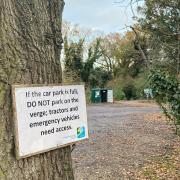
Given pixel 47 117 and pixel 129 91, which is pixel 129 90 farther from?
pixel 47 117

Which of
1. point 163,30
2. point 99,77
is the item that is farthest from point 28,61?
point 99,77

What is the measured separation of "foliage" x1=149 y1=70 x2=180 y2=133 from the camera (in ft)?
29.6

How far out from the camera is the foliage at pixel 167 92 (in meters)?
9.02

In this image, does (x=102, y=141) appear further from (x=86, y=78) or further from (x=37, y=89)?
(x=86, y=78)

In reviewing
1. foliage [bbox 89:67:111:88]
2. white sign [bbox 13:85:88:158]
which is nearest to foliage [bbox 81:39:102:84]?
foliage [bbox 89:67:111:88]

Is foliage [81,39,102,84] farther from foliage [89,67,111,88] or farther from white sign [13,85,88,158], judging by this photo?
white sign [13,85,88,158]

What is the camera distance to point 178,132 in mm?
9547

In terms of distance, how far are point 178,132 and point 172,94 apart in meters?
1.05

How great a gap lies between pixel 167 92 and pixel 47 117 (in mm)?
7336

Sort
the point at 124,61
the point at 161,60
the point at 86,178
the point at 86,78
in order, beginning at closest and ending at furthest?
the point at 86,178 → the point at 161,60 → the point at 86,78 → the point at 124,61

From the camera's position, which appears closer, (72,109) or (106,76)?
(72,109)

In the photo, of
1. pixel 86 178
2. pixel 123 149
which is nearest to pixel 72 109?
pixel 86 178

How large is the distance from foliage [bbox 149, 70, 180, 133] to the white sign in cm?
675

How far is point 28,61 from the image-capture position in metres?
2.20
